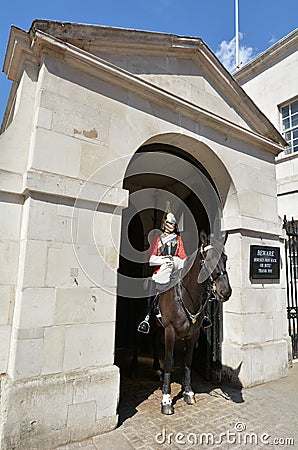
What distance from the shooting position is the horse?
4109mm

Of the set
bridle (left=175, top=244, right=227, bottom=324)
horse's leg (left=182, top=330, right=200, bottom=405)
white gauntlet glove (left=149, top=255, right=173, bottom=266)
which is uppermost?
white gauntlet glove (left=149, top=255, right=173, bottom=266)

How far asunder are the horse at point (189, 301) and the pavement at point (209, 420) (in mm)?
358

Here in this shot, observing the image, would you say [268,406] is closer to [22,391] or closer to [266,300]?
[266,300]

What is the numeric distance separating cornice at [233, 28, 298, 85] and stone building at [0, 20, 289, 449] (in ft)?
25.4

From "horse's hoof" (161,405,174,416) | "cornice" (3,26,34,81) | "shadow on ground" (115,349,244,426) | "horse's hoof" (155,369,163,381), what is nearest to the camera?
"cornice" (3,26,34,81)

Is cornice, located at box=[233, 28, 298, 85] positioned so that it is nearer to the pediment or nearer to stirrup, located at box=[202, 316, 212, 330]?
the pediment

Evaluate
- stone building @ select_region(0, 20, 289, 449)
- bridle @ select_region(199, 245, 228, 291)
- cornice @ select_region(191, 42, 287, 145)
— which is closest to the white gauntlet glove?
bridle @ select_region(199, 245, 228, 291)

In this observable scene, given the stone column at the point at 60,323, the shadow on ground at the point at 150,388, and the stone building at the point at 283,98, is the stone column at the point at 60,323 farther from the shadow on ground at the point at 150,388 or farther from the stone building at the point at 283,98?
the stone building at the point at 283,98

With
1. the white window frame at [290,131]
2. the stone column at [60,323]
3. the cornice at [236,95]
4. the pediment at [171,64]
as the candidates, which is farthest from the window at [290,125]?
the stone column at [60,323]

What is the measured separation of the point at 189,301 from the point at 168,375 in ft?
3.54

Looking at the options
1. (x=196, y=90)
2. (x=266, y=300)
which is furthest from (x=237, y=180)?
(x=266, y=300)

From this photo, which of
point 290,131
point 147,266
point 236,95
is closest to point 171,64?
point 236,95

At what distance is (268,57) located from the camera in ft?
38.6

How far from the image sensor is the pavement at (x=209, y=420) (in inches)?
129
